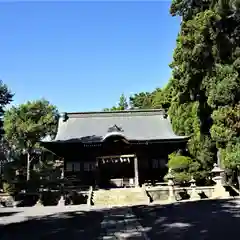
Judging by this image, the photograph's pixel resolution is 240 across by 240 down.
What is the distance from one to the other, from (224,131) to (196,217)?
9680 mm

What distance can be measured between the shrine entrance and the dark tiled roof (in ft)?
5.37

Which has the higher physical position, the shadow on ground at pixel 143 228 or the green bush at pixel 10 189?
the green bush at pixel 10 189

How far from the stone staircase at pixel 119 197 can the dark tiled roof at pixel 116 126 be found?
15.3 ft

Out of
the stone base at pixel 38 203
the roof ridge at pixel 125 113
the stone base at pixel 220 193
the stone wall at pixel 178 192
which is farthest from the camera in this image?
the roof ridge at pixel 125 113

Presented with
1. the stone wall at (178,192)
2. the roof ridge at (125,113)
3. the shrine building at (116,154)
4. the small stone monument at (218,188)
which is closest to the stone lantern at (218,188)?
the small stone monument at (218,188)

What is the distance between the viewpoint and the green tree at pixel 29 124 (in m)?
35.1

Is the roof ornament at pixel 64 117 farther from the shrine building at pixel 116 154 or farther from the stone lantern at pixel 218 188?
the stone lantern at pixel 218 188

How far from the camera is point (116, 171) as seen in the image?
2575 cm

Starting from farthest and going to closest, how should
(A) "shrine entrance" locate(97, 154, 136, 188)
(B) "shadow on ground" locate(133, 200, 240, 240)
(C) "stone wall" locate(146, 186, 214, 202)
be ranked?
(A) "shrine entrance" locate(97, 154, 136, 188) → (C) "stone wall" locate(146, 186, 214, 202) → (B) "shadow on ground" locate(133, 200, 240, 240)

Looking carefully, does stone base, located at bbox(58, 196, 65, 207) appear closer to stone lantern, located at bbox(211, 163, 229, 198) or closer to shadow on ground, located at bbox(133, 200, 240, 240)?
shadow on ground, located at bbox(133, 200, 240, 240)

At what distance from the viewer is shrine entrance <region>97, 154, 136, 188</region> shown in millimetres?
24484

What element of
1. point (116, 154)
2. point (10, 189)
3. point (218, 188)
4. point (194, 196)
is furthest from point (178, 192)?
point (10, 189)

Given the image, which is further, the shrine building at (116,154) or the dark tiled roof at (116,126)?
the dark tiled roof at (116,126)

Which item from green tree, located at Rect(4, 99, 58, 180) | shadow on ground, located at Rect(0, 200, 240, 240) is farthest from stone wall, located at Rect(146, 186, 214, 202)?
green tree, located at Rect(4, 99, 58, 180)
